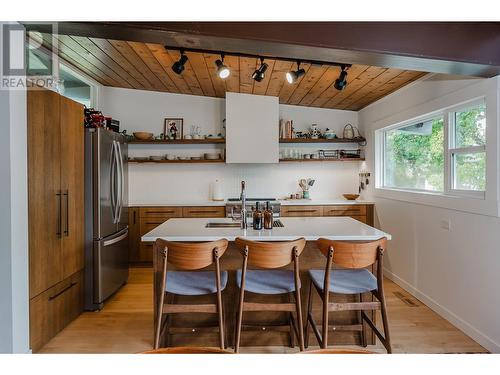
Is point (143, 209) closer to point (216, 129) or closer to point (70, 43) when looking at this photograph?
point (216, 129)

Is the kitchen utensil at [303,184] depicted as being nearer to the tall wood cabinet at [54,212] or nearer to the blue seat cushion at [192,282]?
the blue seat cushion at [192,282]

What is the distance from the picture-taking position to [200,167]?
5.18m

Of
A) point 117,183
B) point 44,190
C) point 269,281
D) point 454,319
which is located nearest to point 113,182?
point 117,183

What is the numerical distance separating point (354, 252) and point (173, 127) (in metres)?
3.85

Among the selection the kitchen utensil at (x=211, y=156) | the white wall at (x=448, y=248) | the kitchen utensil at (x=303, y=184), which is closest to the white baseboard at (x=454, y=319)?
the white wall at (x=448, y=248)

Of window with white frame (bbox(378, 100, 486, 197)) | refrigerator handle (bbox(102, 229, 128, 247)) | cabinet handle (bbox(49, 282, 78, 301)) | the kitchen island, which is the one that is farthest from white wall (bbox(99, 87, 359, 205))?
the kitchen island

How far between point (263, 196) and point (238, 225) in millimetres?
2499

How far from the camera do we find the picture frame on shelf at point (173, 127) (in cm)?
502

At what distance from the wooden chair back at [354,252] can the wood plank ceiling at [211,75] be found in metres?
2.00

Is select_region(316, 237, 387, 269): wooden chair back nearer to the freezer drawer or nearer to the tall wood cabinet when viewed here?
the tall wood cabinet

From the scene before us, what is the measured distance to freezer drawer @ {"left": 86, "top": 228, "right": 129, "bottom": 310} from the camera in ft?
10.3

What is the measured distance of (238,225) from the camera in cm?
276

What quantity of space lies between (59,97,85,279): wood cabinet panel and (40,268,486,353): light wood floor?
1.73ft
